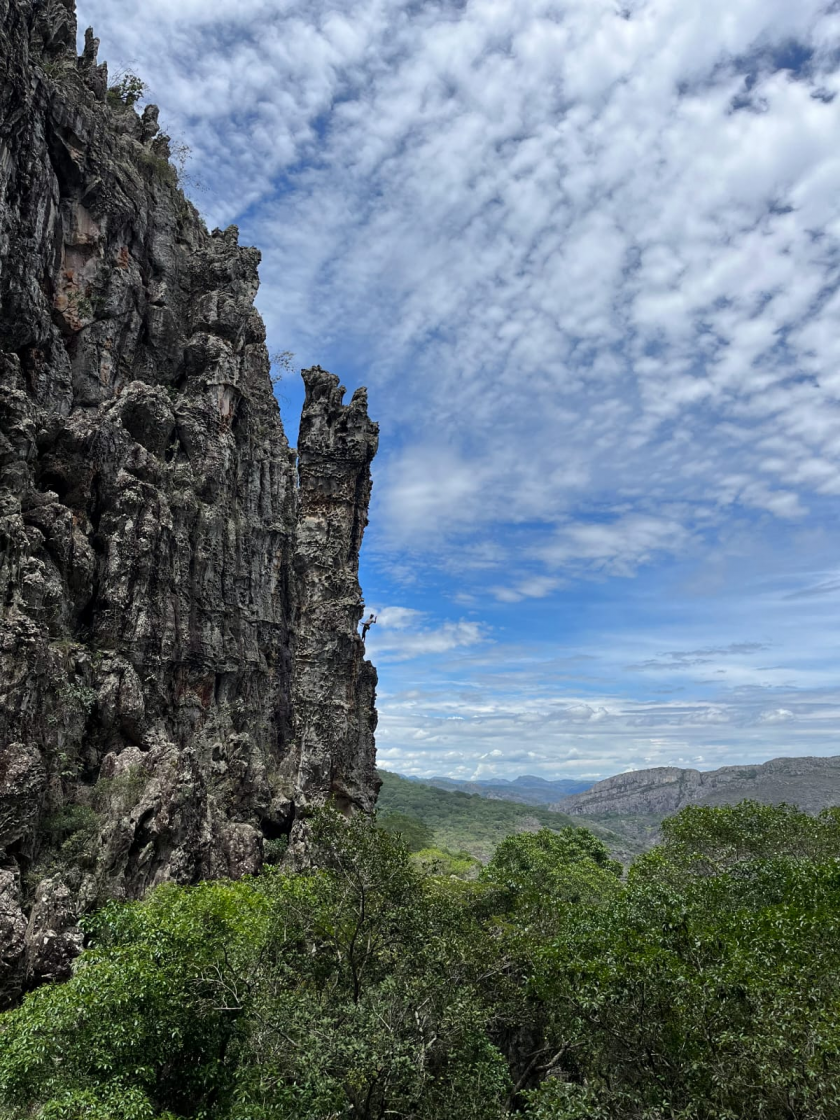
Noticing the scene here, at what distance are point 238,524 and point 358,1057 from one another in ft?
156

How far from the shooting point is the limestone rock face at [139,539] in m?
31.8

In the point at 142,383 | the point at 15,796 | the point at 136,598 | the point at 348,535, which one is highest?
the point at 142,383

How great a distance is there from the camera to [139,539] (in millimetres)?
43156

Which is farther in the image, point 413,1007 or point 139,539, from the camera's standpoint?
point 139,539

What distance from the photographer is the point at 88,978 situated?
1644cm

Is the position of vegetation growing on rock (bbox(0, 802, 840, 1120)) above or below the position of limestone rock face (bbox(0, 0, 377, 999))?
below

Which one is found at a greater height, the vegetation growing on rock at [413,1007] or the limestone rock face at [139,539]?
the limestone rock face at [139,539]

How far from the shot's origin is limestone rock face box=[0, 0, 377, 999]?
31.8m

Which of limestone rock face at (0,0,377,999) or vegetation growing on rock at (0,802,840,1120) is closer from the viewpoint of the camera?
vegetation growing on rock at (0,802,840,1120)

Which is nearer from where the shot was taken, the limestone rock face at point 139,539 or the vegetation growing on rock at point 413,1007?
the vegetation growing on rock at point 413,1007

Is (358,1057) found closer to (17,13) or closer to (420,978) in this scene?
(420,978)

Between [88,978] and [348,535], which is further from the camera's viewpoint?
[348,535]

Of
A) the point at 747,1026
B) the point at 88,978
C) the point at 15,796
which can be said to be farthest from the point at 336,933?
the point at 15,796

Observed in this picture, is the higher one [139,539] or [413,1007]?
[139,539]
